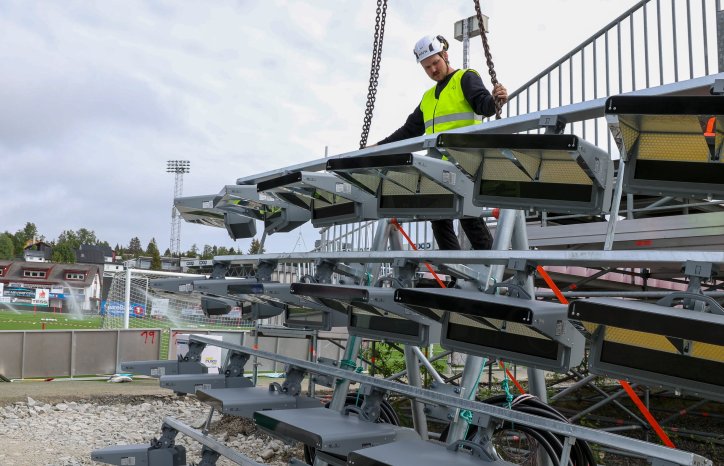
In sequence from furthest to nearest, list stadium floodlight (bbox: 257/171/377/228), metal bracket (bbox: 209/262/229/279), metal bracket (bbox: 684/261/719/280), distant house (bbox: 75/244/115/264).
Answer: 1. distant house (bbox: 75/244/115/264)
2. metal bracket (bbox: 209/262/229/279)
3. stadium floodlight (bbox: 257/171/377/228)
4. metal bracket (bbox: 684/261/719/280)

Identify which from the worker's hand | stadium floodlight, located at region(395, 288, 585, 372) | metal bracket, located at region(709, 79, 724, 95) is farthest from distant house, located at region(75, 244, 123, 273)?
metal bracket, located at region(709, 79, 724, 95)

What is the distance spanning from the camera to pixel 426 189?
14.5 feet

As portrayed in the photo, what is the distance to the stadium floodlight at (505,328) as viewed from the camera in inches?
120

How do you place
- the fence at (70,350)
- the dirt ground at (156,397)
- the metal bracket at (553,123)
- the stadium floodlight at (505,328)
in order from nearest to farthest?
the stadium floodlight at (505,328) → the metal bracket at (553,123) → the dirt ground at (156,397) → the fence at (70,350)

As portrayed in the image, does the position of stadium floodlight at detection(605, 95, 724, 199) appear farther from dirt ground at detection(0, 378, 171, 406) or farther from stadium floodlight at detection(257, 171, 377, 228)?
dirt ground at detection(0, 378, 171, 406)

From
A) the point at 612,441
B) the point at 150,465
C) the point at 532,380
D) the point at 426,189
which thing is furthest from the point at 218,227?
the point at 612,441

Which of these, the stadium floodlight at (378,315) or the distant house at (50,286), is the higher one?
the stadium floodlight at (378,315)

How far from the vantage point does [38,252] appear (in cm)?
10962

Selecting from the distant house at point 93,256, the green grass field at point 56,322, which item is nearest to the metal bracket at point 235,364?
the green grass field at point 56,322

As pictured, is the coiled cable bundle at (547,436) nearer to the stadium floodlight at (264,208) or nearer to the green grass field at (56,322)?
the stadium floodlight at (264,208)

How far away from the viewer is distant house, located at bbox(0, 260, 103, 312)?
198ft

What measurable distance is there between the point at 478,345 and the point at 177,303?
1962 cm

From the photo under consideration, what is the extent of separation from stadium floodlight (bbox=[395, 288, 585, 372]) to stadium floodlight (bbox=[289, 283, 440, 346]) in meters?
0.26

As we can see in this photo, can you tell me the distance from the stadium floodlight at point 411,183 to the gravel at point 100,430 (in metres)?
4.97
